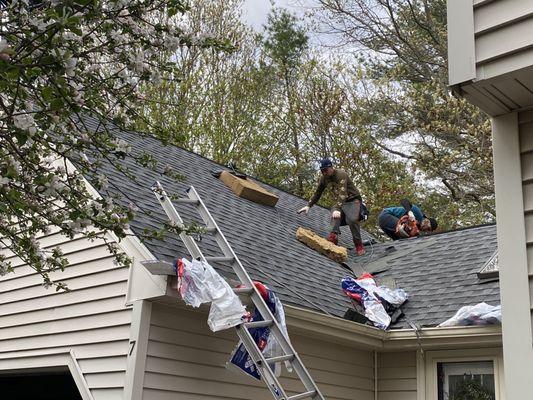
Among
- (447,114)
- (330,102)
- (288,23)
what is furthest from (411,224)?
(288,23)

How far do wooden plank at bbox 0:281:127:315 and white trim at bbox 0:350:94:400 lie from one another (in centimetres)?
50

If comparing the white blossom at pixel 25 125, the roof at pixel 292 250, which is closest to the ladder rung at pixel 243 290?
the roof at pixel 292 250

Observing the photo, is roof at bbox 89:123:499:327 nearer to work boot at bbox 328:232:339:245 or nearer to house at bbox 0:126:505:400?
house at bbox 0:126:505:400

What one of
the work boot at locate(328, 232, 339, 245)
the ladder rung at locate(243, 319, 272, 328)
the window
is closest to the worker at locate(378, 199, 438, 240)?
the work boot at locate(328, 232, 339, 245)

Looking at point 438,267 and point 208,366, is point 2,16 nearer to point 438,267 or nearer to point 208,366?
point 208,366

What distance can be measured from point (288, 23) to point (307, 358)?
1644 centimetres

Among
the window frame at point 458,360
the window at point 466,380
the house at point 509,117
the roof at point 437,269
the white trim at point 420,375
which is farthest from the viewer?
the roof at point 437,269

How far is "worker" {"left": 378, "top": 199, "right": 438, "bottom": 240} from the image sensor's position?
1152 centimetres

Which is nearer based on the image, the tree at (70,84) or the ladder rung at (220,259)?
the tree at (70,84)

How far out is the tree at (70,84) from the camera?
3.34 meters

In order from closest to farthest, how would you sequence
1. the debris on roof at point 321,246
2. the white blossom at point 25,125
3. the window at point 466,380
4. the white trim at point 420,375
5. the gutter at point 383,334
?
the white blossom at point 25,125 < the gutter at point 383,334 < the window at point 466,380 < the white trim at point 420,375 < the debris on roof at point 321,246

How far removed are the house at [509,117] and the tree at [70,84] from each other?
5.87ft

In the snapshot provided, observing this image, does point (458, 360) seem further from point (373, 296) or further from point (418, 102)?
point (418, 102)

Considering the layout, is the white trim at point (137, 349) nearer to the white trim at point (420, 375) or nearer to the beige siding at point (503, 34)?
the white trim at point (420, 375)
